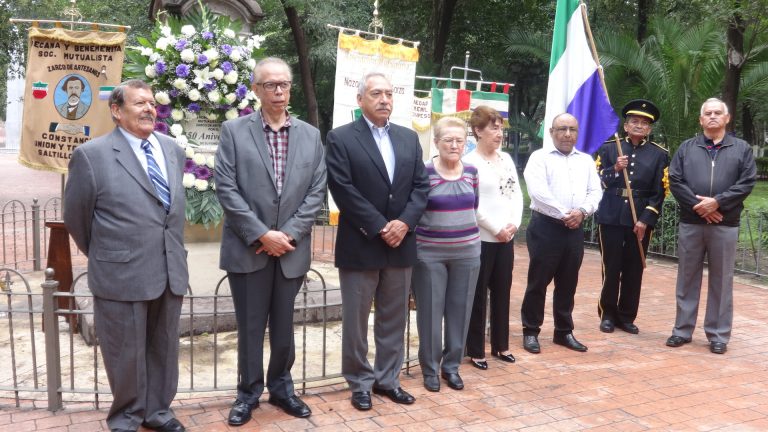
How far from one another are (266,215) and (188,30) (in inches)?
97.2

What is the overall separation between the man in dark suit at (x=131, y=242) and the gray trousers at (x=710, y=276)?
161 inches

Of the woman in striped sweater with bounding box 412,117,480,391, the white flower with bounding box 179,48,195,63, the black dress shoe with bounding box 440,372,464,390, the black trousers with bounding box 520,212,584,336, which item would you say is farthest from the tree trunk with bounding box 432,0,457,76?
the black dress shoe with bounding box 440,372,464,390

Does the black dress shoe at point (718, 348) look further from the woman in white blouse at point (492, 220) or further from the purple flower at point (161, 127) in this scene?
the purple flower at point (161, 127)

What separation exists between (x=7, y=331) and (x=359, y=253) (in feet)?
11.6

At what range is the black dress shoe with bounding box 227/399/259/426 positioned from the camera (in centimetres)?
398

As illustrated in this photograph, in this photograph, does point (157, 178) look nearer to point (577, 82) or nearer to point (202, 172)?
point (202, 172)

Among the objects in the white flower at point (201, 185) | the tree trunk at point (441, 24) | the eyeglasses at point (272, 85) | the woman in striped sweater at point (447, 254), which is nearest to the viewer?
the eyeglasses at point (272, 85)

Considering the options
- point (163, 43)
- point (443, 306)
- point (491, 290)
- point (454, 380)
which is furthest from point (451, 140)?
point (163, 43)

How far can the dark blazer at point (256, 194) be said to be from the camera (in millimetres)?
3918

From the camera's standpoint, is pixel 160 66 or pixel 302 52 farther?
pixel 302 52

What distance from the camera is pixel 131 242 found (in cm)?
361

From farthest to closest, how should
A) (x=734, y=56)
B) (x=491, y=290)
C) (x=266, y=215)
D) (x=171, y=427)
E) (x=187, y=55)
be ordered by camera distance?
1. (x=734, y=56)
2. (x=187, y=55)
3. (x=491, y=290)
4. (x=266, y=215)
5. (x=171, y=427)

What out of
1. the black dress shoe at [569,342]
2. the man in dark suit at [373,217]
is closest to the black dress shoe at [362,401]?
the man in dark suit at [373,217]

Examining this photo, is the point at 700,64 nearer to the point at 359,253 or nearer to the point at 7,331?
the point at 359,253
